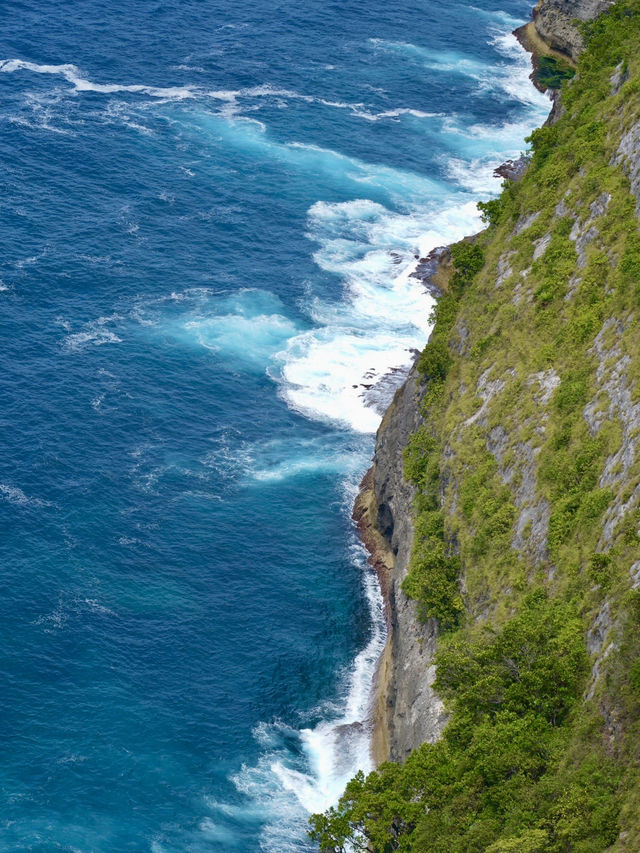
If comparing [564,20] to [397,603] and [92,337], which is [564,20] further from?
[397,603]

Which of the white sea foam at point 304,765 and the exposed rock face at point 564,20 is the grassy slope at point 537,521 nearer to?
the white sea foam at point 304,765

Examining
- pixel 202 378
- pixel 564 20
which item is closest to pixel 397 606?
pixel 202 378

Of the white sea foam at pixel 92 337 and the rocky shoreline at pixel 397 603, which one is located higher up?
the white sea foam at pixel 92 337

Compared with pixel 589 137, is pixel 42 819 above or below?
below

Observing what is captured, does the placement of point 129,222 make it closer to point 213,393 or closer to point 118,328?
point 118,328

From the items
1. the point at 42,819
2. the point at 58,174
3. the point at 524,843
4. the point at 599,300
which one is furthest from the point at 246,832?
the point at 58,174

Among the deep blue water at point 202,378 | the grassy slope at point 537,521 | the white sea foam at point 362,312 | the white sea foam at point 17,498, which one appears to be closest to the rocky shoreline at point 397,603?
the deep blue water at point 202,378
